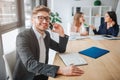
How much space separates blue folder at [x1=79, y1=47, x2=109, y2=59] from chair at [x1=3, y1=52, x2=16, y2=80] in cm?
74

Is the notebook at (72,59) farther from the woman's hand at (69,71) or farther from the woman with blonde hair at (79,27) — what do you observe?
the woman with blonde hair at (79,27)

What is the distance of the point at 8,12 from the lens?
2.18 meters

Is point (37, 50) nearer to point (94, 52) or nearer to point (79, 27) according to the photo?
point (94, 52)

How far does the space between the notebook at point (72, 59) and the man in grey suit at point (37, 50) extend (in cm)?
13

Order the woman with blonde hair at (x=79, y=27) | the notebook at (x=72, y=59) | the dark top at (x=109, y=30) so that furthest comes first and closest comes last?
the dark top at (x=109, y=30) → the woman with blonde hair at (x=79, y=27) → the notebook at (x=72, y=59)

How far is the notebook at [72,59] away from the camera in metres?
1.41

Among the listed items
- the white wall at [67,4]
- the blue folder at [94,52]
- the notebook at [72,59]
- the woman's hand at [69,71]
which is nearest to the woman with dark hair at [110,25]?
the blue folder at [94,52]

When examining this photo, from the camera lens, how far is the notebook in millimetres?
1410

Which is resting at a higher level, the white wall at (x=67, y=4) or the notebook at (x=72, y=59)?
the white wall at (x=67, y=4)

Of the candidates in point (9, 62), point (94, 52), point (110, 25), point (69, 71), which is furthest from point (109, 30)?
point (9, 62)

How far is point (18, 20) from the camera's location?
240cm

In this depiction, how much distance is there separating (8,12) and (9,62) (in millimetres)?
1048

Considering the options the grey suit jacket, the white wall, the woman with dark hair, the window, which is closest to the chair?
the grey suit jacket

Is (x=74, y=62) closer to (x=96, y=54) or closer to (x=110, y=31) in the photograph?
(x=96, y=54)
